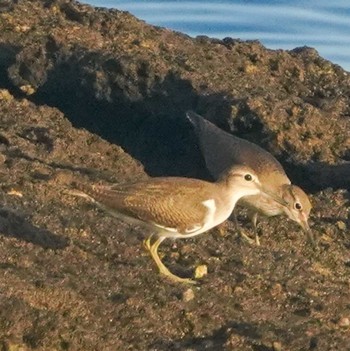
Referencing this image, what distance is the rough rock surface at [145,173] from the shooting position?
6383 mm

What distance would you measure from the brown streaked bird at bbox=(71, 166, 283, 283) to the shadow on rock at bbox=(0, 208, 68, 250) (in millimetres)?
307

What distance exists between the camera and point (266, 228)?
8883mm

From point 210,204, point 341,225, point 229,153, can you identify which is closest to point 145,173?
point 229,153

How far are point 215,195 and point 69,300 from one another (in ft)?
5.04

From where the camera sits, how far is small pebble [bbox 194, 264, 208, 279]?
726cm

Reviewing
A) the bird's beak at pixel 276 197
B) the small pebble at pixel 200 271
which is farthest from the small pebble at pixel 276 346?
the bird's beak at pixel 276 197

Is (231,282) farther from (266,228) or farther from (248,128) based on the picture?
(248,128)

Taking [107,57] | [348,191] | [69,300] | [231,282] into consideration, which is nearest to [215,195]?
[231,282]

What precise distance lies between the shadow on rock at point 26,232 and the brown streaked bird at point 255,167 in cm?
159

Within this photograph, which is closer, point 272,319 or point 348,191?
point 272,319

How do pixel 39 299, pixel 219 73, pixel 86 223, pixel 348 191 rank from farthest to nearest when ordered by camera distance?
pixel 219 73 < pixel 348 191 < pixel 86 223 < pixel 39 299

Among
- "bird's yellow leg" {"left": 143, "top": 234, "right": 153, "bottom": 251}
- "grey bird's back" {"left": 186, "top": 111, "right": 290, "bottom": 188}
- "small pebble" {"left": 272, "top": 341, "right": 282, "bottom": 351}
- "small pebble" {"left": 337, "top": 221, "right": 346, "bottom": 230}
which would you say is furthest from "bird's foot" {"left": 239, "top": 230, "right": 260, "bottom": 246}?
"small pebble" {"left": 272, "top": 341, "right": 282, "bottom": 351}

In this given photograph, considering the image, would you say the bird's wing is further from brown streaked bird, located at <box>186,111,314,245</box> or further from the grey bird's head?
the grey bird's head

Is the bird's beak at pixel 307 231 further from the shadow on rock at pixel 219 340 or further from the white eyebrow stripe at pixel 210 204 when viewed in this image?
the shadow on rock at pixel 219 340
